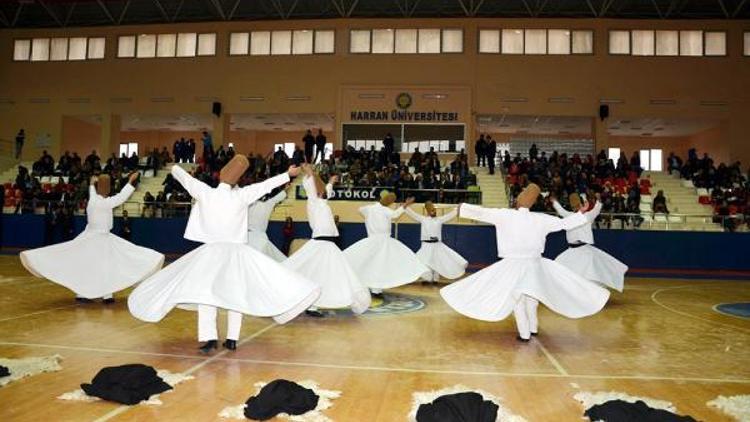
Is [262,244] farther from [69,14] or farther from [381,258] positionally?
[69,14]

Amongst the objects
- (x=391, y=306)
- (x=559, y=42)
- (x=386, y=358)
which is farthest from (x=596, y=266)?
(x=559, y=42)

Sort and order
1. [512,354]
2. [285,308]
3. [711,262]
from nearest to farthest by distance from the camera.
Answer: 1. [285,308]
2. [512,354]
3. [711,262]

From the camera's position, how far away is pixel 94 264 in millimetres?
9578

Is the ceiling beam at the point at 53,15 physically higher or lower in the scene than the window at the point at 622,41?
higher

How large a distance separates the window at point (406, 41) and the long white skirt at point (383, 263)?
21125mm

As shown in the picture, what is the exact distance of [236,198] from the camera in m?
6.66

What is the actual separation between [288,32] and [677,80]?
65.1 feet

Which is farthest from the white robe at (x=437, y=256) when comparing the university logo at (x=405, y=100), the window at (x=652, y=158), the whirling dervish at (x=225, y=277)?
the window at (x=652, y=158)

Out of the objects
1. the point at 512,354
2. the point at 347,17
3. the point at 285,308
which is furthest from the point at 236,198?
the point at 347,17

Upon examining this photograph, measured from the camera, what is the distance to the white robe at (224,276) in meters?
6.20

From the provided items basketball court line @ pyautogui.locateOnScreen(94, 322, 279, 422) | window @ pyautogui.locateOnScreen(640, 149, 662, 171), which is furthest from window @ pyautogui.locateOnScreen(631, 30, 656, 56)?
basketball court line @ pyautogui.locateOnScreen(94, 322, 279, 422)

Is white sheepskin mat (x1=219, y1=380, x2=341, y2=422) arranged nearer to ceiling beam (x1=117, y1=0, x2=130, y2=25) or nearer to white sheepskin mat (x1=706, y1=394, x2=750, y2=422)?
white sheepskin mat (x1=706, y1=394, x2=750, y2=422)

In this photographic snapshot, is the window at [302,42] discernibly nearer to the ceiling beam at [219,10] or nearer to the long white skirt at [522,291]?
the ceiling beam at [219,10]

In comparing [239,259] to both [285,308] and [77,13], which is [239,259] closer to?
[285,308]
